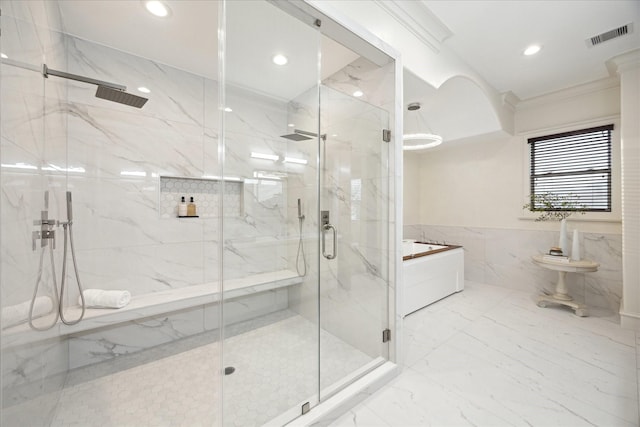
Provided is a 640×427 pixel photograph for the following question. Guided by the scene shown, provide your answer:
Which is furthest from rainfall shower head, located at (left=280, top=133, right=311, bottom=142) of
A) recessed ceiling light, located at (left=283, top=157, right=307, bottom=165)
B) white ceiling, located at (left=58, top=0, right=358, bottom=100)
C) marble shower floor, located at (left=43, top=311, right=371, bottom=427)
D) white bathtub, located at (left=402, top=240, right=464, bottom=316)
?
white bathtub, located at (left=402, top=240, right=464, bottom=316)

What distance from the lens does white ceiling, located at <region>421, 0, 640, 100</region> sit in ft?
6.81

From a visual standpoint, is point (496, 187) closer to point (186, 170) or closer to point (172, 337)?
point (186, 170)

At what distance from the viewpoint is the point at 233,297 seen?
1.26 m

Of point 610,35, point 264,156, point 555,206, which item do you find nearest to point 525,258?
point 555,206

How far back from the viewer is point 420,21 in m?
2.08

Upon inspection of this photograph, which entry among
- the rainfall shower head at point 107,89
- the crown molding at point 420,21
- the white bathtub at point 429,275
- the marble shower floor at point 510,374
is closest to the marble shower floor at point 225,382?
the marble shower floor at point 510,374

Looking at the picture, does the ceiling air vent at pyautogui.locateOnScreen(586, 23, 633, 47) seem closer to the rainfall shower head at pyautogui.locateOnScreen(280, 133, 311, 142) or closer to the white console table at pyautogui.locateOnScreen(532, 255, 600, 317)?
A: the white console table at pyautogui.locateOnScreen(532, 255, 600, 317)

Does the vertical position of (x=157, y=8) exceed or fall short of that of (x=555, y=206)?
it exceeds it

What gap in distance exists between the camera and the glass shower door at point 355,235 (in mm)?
1782

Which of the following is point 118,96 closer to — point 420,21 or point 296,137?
point 296,137

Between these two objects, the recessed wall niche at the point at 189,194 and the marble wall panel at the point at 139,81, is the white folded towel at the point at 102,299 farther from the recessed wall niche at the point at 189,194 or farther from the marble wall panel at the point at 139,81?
the marble wall panel at the point at 139,81

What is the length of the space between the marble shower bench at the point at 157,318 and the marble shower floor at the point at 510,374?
3.06 feet

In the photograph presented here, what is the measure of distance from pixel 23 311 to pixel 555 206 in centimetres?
518

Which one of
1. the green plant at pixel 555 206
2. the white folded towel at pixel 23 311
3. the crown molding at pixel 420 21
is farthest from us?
the green plant at pixel 555 206
